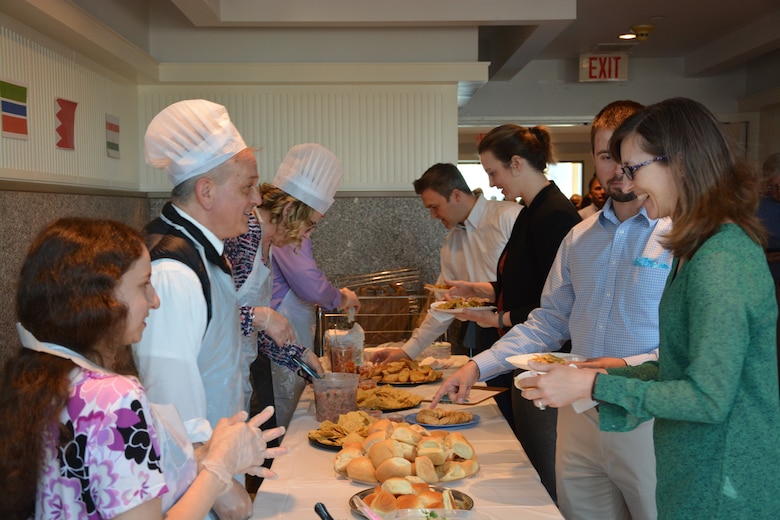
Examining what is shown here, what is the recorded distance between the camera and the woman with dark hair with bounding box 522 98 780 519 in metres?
1.33

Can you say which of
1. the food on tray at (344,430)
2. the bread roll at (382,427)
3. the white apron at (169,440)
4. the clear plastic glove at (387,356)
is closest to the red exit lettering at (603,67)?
the clear plastic glove at (387,356)

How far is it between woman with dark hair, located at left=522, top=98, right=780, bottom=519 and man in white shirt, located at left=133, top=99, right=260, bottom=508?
703 mm

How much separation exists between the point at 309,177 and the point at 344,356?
2.71 feet

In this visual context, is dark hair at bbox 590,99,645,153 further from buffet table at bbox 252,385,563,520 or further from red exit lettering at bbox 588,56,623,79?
red exit lettering at bbox 588,56,623,79

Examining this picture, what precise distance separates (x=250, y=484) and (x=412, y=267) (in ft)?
5.32

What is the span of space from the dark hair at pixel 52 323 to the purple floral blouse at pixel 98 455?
0.02 m

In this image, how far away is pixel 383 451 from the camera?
1.79 m

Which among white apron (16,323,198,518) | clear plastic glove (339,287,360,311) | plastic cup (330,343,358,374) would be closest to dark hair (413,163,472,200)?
clear plastic glove (339,287,360,311)

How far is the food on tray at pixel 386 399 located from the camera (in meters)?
2.46

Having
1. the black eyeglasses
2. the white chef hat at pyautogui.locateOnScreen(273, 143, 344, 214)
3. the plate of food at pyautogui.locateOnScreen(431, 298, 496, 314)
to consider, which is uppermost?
the white chef hat at pyautogui.locateOnScreen(273, 143, 344, 214)

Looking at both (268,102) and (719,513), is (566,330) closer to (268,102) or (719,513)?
(719,513)

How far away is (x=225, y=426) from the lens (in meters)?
1.47

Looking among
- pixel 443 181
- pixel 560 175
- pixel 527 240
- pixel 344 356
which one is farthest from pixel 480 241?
pixel 560 175

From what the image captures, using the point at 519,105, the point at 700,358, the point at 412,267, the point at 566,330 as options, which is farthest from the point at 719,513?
the point at 519,105
